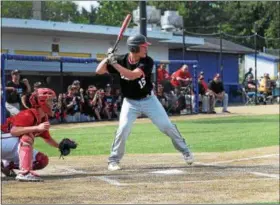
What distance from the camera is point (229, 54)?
3866 centimetres

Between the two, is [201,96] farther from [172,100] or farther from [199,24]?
[199,24]

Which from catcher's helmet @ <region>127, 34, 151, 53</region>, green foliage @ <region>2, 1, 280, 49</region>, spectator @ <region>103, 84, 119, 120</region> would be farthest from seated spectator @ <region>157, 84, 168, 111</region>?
catcher's helmet @ <region>127, 34, 151, 53</region>

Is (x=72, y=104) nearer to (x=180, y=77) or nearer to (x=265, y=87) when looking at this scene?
(x=180, y=77)

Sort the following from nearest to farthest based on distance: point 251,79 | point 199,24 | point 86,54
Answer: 1. point 86,54
2. point 251,79
3. point 199,24

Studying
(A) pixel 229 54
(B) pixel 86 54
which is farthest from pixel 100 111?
(A) pixel 229 54

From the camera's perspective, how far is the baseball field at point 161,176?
6.00 m

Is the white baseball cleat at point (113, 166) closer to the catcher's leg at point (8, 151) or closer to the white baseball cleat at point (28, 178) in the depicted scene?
the white baseball cleat at point (28, 178)

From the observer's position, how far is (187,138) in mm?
13062

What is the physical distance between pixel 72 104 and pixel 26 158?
11702 mm

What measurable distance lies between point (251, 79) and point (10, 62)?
15676 millimetres

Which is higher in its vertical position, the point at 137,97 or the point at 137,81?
the point at 137,81

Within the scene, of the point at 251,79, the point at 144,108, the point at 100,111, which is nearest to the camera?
the point at 144,108

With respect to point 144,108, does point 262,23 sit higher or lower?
higher

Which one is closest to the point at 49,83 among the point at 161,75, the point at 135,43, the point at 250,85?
the point at 161,75
